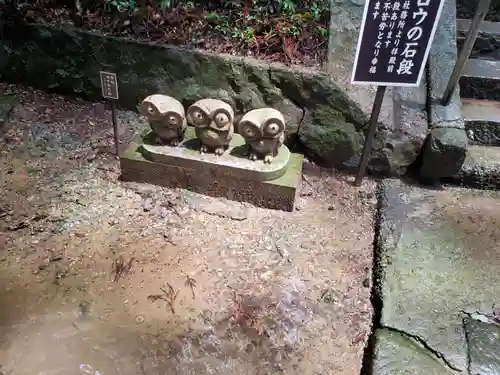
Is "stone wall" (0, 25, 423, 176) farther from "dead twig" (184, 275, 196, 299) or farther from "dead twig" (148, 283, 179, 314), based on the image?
"dead twig" (148, 283, 179, 314)

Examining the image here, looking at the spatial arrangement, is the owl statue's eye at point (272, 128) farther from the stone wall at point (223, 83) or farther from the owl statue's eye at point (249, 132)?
the stone wall at point (223, 83)

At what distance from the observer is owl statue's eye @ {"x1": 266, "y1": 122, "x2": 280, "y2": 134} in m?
3.65

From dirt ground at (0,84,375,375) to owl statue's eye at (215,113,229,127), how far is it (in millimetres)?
737

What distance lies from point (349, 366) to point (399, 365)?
1.02ft

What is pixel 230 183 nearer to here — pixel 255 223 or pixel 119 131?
pixel 255 223

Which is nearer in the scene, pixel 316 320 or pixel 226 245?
pixel 316 320

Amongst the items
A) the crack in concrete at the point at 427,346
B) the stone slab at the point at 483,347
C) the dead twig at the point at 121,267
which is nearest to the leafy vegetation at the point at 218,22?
the dead twig at the point at 121,267

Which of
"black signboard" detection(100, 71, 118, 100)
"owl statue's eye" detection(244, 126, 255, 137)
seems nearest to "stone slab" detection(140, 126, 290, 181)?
"owl statue's eye" detection(244, 126, 255, 137)

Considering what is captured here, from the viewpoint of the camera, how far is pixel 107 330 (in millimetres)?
3170

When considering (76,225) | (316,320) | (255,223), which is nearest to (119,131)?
(76,225)

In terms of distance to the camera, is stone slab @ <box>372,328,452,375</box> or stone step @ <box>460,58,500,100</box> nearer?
stone slab @ <box>372,328,452,375</box>

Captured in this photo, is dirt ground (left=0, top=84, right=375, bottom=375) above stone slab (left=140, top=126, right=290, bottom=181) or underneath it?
underneath

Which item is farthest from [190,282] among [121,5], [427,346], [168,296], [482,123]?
[482,123]

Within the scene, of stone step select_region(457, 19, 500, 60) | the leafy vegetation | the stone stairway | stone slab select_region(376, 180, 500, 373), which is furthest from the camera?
stone step select_region(457, 19, 500, 60)
